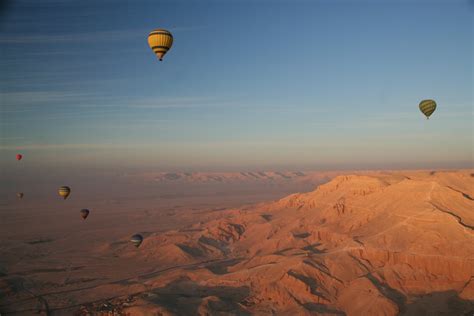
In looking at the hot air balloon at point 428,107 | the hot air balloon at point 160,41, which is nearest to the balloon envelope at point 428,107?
the hot air balloon at point 428,107

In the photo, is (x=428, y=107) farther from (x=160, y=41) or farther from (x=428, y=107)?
(x=160, y=41)

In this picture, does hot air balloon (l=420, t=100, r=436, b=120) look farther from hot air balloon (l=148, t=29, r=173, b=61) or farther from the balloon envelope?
hot air balloon (l=148, t=29, r=173, b=61)

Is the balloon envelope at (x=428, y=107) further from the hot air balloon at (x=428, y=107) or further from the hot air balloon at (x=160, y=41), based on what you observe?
the hot air balloon at (x=160, y=41)

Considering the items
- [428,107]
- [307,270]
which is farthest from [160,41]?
[428,107]

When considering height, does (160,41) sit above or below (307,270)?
above

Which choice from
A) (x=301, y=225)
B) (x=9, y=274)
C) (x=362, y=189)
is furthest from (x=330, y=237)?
(x=9, y=274)
